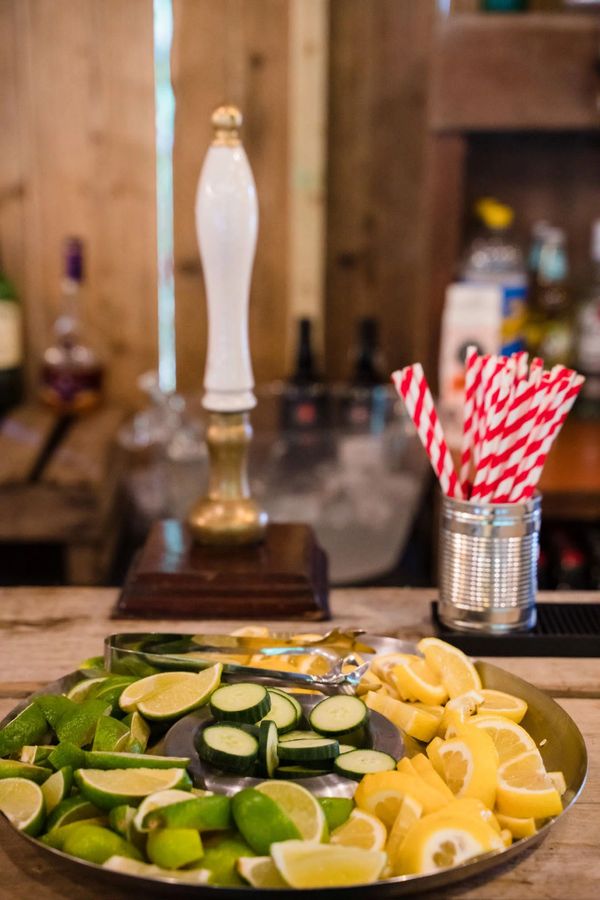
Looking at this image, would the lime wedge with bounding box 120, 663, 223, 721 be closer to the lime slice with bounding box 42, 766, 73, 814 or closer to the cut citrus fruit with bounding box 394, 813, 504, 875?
the lime slice with bounding box 42, 766, 73, 814

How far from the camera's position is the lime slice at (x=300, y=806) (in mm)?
592

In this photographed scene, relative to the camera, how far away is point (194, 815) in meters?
0.59

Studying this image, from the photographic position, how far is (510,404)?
0.90m

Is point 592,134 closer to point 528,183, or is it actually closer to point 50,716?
point 528,183

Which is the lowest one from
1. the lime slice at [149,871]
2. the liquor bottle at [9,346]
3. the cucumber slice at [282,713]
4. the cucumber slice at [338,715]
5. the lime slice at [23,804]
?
the lime slice at [149,871]

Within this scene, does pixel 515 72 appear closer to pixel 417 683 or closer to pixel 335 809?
pixel 417 683

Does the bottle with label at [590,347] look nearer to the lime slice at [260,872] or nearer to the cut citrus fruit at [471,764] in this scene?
the cut citrus fruit at [471,764]

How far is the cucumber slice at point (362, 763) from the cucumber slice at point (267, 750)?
4 centimetres

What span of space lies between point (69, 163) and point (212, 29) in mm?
409

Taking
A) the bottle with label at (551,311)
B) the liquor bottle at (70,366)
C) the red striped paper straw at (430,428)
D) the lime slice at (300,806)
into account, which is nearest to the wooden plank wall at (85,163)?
the liquor bottle at (70,366)

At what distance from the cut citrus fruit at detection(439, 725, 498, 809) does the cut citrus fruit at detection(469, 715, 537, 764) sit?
0.07ft

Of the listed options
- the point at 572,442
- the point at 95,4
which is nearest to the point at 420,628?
the point at 572,442

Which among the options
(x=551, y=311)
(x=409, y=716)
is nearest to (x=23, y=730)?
(x=409, y=716)

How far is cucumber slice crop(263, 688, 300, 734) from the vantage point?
0.70m
